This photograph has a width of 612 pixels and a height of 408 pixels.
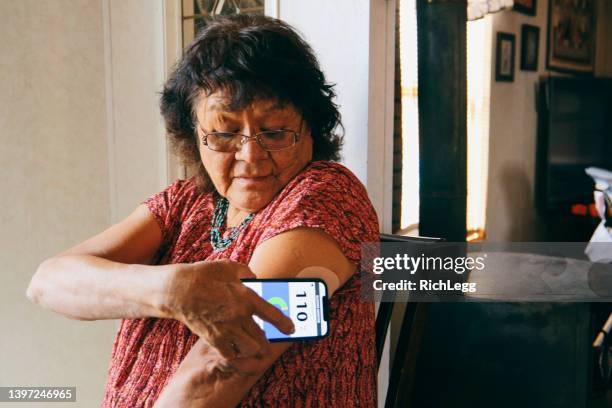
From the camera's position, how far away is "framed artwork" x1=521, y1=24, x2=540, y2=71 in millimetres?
3879

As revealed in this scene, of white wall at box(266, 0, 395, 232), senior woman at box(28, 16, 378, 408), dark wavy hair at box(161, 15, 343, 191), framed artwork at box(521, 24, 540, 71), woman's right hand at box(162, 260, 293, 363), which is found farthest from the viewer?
framed artwork at box(521, 24, 540, 71)

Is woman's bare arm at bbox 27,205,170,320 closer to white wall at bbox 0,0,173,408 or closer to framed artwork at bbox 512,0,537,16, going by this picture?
white wall at bbox 0,0,173,408

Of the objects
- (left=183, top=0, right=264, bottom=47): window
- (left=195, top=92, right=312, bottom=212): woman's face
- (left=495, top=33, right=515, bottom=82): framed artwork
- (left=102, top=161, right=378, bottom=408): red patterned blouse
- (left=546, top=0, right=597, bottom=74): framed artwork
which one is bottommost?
(left=102, top=161, right=378, bottom=408): red patterned blouse

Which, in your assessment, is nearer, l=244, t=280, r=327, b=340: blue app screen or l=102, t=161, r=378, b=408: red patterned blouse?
l=244, t=280, r=327, b=340: blue app screen

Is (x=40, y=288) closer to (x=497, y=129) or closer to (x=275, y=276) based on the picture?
(x=275, y=276)

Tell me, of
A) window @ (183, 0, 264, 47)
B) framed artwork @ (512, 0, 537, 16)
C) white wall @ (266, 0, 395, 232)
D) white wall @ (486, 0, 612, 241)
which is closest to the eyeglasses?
white wall @ (266, 0, 395, 232)

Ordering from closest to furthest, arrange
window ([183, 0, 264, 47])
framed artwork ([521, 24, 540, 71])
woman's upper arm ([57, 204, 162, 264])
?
woman's upper arm ([57, 204, 162, 264]) < window ([183, 0, 264, 47]) < framed artwork ([521, 24, 540, 71])

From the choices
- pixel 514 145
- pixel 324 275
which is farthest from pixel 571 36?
pixel 324 275

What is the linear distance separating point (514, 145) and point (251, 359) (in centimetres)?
354

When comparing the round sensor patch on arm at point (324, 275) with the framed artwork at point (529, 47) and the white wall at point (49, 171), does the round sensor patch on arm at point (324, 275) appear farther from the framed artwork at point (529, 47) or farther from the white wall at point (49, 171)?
the framed artwork at point (529, 47)

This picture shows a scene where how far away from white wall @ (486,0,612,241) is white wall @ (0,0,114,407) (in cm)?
244

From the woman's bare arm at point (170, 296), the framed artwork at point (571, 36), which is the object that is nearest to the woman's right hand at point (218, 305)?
the woman's bare arm at point (170, 296)

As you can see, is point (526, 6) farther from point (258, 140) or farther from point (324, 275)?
point (324, 275)

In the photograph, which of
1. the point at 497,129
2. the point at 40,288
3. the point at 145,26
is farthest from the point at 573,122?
the point at 40,288
